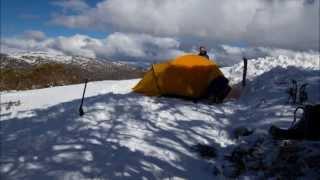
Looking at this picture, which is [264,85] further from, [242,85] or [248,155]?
[248,155]

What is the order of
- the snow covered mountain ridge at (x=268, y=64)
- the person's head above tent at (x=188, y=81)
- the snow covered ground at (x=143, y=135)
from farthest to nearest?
the snow covered mountain ridge at (x=268, y=64) < the person's head above tent at (x=188, y=81) < the snow covered ground at (x=143, y=135)

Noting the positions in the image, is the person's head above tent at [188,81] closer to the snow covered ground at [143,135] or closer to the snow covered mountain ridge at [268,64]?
the snow covered ground at [143,135]

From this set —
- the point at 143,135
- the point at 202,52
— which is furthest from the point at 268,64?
the point at 143,135

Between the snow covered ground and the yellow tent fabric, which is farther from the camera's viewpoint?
the yellow tent fabric

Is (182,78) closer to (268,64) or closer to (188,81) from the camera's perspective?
(188,81)

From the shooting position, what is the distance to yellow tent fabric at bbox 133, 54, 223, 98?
55.9ft

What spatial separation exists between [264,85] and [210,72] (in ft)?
6.40

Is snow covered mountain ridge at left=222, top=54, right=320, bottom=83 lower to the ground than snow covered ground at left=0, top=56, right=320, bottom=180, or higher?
higher

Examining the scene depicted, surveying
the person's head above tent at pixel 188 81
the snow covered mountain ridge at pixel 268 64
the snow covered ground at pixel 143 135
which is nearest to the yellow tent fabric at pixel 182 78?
the person's head above tent at pixel 188 81

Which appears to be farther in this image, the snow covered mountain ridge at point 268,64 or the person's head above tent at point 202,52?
the snow covered mountain ridge at point 268,64

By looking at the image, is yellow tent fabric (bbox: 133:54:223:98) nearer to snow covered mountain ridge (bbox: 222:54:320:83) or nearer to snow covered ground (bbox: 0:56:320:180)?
snow covered ground (bbox: 0:56:320:180)

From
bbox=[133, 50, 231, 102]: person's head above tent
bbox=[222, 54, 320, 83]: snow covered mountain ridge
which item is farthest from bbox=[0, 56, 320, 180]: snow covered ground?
bbox=[222, 54, 320, 83]: snow covered mountain ridge

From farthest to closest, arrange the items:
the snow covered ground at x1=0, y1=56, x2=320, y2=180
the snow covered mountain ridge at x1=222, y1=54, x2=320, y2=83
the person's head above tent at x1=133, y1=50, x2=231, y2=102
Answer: the snow covered mountain ridge at x1=222, y1=54, x2=320, y2=83, the person's head above tent at x1=133, y1=50, x2=231, y2=102, the snow covered ground at x1=0, y1=56, x2=320, y2=180

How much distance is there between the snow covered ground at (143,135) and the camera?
35.3ft
